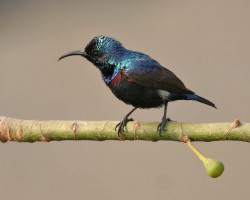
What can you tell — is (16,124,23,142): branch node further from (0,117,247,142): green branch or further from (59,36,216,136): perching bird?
(59,36,216,136): perching bird

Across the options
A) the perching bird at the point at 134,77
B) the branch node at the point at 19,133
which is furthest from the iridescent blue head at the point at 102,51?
the branch node at the point at 19,133

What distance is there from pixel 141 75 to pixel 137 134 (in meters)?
0.48

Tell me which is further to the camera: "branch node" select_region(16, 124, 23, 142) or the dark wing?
the dark wing

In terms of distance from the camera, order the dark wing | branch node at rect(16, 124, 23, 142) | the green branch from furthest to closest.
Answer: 1. the dark wing
2. branch node at rect(16, 124, 23, 142)
3. the green branch

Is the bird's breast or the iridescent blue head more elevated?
the iridescent blue head

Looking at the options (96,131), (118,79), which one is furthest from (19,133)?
(118,79)

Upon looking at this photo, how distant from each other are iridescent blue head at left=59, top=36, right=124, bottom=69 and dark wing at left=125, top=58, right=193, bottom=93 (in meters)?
0.07

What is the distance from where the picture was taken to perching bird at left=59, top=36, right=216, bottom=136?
1.66 m

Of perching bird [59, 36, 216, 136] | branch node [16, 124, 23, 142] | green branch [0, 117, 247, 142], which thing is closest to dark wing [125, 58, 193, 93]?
perching bird [59, 36, 216, 136]

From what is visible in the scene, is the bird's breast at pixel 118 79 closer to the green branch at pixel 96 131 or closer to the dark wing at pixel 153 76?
the dark wing at pixel 153 76

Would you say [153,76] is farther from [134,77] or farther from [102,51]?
[102,51]

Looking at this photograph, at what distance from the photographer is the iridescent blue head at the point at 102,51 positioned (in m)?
1.72

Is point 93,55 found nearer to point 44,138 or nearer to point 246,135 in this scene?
point 44,138
